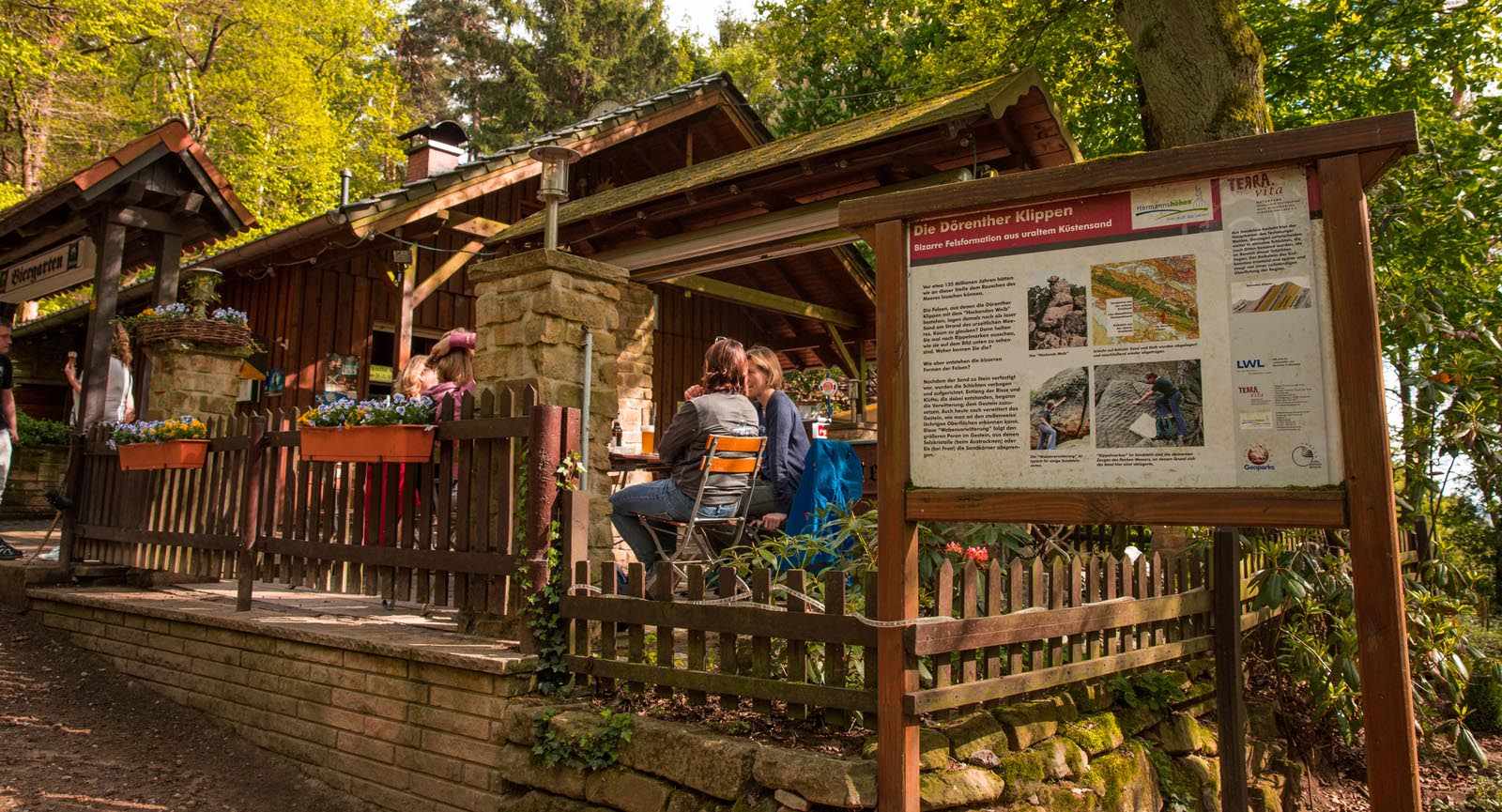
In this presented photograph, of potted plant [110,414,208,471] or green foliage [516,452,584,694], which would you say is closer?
green foliage [516,452,584,694]

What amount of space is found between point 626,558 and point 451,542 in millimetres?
2721

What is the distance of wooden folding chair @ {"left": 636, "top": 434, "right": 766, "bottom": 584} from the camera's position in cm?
458

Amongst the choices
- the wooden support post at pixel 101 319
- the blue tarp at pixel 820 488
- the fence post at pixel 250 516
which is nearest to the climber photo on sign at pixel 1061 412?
the blue tarp at pixel 820 488

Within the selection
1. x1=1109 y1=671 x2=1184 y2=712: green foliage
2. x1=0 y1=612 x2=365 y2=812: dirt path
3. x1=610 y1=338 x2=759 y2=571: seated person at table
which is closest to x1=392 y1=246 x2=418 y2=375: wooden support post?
x1=0 y1=612 x2=365 y2=812: dirt path

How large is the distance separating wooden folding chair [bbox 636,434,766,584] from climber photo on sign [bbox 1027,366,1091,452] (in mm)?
2262

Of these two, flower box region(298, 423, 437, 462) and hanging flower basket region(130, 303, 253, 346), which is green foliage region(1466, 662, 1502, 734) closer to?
flower box region(298, 423, 437, 462)

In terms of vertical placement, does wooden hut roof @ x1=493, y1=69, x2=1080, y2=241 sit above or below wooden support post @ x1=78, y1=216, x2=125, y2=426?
above

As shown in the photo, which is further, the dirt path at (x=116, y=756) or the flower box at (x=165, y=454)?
the flower box at (x=165, y=454)

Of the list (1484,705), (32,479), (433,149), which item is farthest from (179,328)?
(1484,705)

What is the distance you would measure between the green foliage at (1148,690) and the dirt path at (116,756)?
3380 mm

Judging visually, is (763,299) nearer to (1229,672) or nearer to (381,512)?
(381,512)

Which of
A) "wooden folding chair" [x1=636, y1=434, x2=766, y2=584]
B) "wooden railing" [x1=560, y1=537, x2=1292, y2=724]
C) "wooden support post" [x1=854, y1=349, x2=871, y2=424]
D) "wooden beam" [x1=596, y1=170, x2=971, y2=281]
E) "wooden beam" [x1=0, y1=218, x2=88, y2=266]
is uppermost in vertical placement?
"wooden beam" [x1=596, y1=170, x2=971, y2=281]

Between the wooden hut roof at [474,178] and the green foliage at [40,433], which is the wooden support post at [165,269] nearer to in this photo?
the wooden hut roof at [474,178]

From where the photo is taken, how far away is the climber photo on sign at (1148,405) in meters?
2.27
